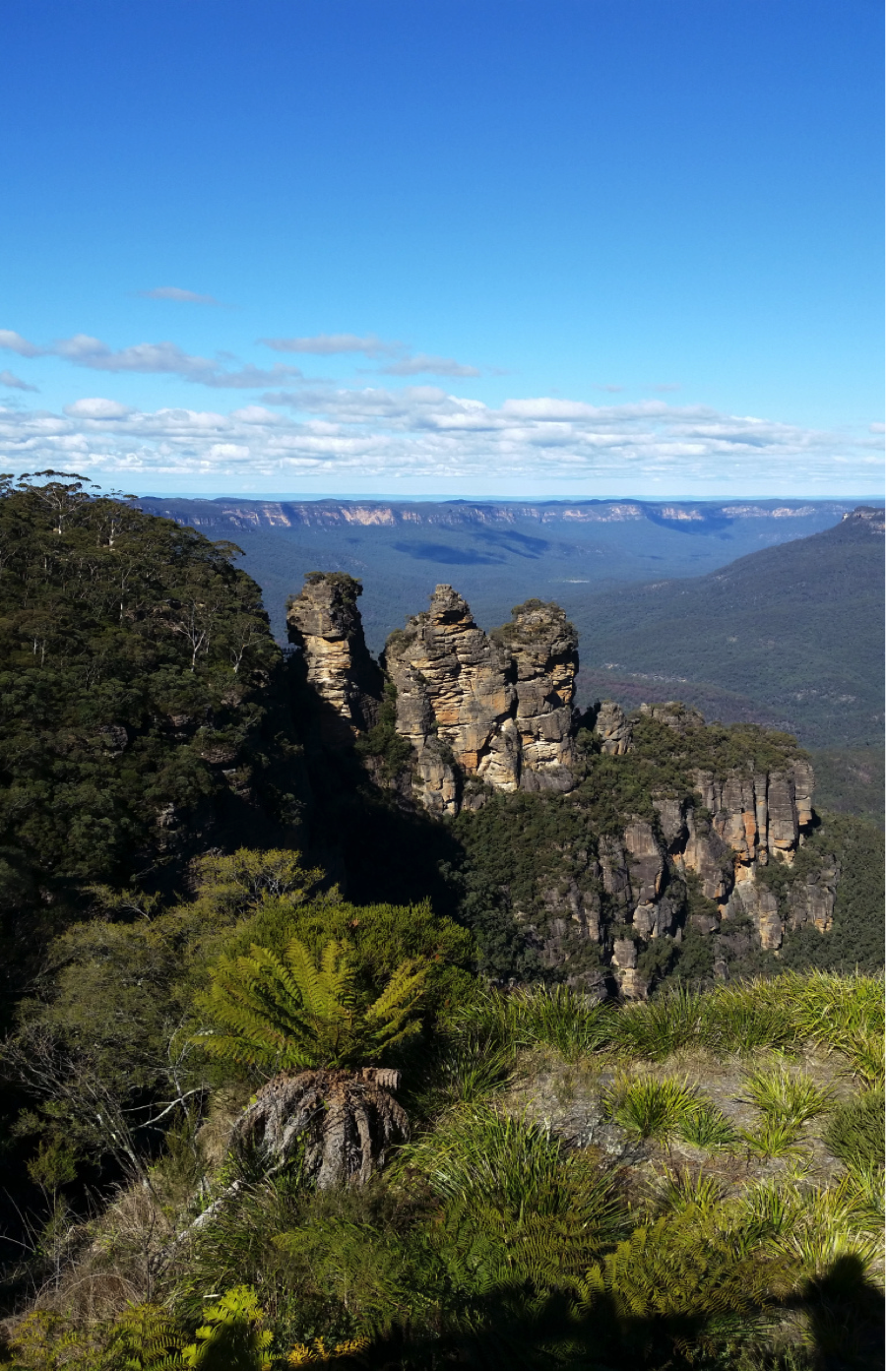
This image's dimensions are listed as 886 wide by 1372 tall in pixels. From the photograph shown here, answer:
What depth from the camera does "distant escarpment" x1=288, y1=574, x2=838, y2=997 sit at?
50688mm

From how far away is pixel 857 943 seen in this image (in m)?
54.1

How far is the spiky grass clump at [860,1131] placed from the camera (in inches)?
228

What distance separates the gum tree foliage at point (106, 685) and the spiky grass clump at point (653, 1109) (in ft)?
57.4

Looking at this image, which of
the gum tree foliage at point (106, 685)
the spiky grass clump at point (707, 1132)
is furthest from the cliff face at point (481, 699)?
the spiky grass clump at point (707, 1132)

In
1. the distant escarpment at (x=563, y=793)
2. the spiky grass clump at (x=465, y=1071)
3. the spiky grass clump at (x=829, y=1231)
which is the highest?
the spiky grass clump at (x=829, y=1231)

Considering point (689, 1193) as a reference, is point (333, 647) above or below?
above

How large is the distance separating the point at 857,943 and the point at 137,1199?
58.9m

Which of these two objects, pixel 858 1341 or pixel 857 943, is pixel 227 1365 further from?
pixel 857 943

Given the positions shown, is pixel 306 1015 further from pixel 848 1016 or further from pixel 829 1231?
pixel 848 1016

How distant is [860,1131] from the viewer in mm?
5996

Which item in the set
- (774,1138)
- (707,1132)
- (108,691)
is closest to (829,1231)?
(774,1138)

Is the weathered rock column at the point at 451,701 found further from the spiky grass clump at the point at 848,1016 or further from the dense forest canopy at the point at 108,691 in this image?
the spiky grass clump at the point at 848,1016

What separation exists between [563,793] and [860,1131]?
49.4m

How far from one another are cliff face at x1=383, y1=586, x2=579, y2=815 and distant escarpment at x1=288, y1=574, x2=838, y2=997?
0.10 meters
